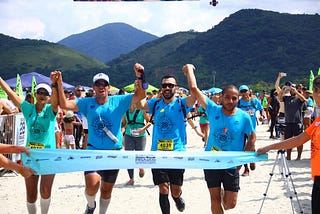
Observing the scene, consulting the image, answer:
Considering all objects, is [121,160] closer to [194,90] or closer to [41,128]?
[41,128]

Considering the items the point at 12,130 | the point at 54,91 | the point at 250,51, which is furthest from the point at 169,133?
the point at 250,51

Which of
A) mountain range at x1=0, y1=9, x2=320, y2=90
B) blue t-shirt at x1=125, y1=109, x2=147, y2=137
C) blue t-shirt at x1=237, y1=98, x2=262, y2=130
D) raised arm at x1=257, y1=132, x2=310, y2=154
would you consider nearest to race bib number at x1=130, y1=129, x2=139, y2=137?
blue t-shirt at x1=125, y1=109, x2=147, y2=137

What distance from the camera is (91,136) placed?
629 cm

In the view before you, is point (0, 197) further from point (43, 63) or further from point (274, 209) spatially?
point (43, 63)

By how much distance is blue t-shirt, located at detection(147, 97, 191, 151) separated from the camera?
652 cm

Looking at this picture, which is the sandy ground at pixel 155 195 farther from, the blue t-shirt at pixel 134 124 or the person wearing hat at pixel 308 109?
the person wearing hat at pixel 308 109

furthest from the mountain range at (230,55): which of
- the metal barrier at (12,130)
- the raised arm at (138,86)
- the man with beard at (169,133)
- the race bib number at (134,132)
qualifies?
the raised arm at (138,86)

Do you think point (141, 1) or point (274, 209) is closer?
point (274, 209)

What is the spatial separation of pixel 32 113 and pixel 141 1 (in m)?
7.52

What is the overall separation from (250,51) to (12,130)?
112m

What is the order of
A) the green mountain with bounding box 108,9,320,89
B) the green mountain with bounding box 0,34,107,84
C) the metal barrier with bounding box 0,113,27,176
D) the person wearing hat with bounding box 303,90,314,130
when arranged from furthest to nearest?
the green mountain with bounding box 0,34,107,84, the green mountain with bounding box 108,9,320,89, the person wearing hat with bounding box 303,90,314,130, the metal barrier with bounding box 0,113,27,176

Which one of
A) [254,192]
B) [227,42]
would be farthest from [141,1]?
[227,42]

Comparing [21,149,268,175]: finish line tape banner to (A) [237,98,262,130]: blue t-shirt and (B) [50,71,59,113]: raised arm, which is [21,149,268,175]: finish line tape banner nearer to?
(B) [50,71,59,113]: raised arm

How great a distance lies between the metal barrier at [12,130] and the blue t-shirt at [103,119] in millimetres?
5646
